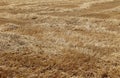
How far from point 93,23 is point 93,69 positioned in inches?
770

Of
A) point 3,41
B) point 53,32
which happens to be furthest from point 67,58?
point 53,32

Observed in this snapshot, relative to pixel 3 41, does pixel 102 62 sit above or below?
below

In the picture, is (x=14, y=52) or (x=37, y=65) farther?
(x=14, y=52)

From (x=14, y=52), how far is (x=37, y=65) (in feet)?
8.84

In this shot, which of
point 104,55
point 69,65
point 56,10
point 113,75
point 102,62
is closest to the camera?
point 113,75

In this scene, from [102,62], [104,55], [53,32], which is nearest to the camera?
[102,62]

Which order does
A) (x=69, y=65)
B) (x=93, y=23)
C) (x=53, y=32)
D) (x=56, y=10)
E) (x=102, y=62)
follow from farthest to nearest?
(x=56, y=10), (x=93, y=23), (x=53, y=32), (x=102, y=62), (x=69, y=65)

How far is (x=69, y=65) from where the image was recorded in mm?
17547

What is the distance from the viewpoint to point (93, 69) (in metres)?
17.3

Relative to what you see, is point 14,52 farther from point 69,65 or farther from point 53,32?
point 53,32

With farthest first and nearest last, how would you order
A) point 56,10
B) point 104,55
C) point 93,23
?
point 56,10, point 93,23, point 104,55

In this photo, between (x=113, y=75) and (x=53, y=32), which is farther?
(x=53, y=32)

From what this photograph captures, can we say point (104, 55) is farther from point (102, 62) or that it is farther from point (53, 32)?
point (53, 32)

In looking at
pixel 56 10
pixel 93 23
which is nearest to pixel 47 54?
pixel 93 23
